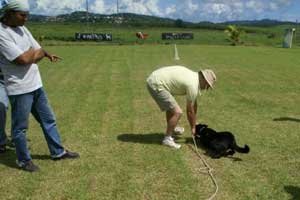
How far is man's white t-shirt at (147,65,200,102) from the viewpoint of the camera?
550cm

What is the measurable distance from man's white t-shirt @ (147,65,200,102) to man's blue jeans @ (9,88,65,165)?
1.62 meters

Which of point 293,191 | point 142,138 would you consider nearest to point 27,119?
point 142,138

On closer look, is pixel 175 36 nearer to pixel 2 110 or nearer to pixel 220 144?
pixel 220 144

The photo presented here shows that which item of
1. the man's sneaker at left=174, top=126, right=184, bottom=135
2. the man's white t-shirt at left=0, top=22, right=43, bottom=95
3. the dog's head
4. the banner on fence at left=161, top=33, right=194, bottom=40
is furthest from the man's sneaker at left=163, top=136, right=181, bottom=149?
the banner on fence at left=161, top=33, right=194, bottom=40

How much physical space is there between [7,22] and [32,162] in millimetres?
1873

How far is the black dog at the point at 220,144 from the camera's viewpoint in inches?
221

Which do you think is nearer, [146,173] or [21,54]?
[21,54]

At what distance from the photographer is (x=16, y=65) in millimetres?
4590

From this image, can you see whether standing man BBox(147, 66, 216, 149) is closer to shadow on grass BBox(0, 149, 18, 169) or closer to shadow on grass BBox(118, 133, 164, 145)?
shadow on grass BBox(118, 133, 164, 145)

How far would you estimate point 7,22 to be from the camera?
176 inches

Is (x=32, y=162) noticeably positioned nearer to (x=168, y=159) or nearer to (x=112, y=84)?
(x=168, y=159)

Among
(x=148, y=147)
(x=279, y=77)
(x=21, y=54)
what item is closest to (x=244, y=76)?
(x=279, y=77)

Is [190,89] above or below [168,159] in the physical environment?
above

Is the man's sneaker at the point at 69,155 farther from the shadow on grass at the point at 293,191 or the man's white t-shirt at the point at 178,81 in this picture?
the shadow on grass at the point at 293,191
